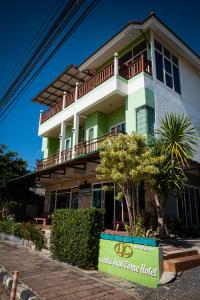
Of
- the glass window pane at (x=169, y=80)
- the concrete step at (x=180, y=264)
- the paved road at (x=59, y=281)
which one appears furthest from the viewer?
the glass window pane at (x=169, y=80)

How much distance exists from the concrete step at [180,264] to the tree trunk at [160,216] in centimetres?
313

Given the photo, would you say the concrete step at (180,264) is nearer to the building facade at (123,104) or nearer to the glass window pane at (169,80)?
the building facade at (123,104)

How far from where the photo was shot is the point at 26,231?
38.7 ft

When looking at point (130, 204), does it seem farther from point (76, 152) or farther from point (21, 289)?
point (76, 152)

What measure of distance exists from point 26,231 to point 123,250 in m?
6.75

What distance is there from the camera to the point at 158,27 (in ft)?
46.2

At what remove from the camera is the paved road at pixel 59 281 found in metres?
5.12

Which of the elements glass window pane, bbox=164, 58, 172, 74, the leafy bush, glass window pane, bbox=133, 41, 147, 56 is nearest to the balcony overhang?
the leafy bush

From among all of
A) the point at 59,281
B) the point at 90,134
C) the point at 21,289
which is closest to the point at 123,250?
the point at 59,281

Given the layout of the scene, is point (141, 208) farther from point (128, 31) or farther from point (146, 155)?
point (128, 31)

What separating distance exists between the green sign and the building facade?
454 cm

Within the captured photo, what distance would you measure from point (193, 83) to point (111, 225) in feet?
37.3

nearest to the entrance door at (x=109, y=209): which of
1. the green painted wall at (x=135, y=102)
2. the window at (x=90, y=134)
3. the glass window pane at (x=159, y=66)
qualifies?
the green painted wall at (x=135, y=102)

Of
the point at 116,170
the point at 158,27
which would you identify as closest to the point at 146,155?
the point at 116,170
